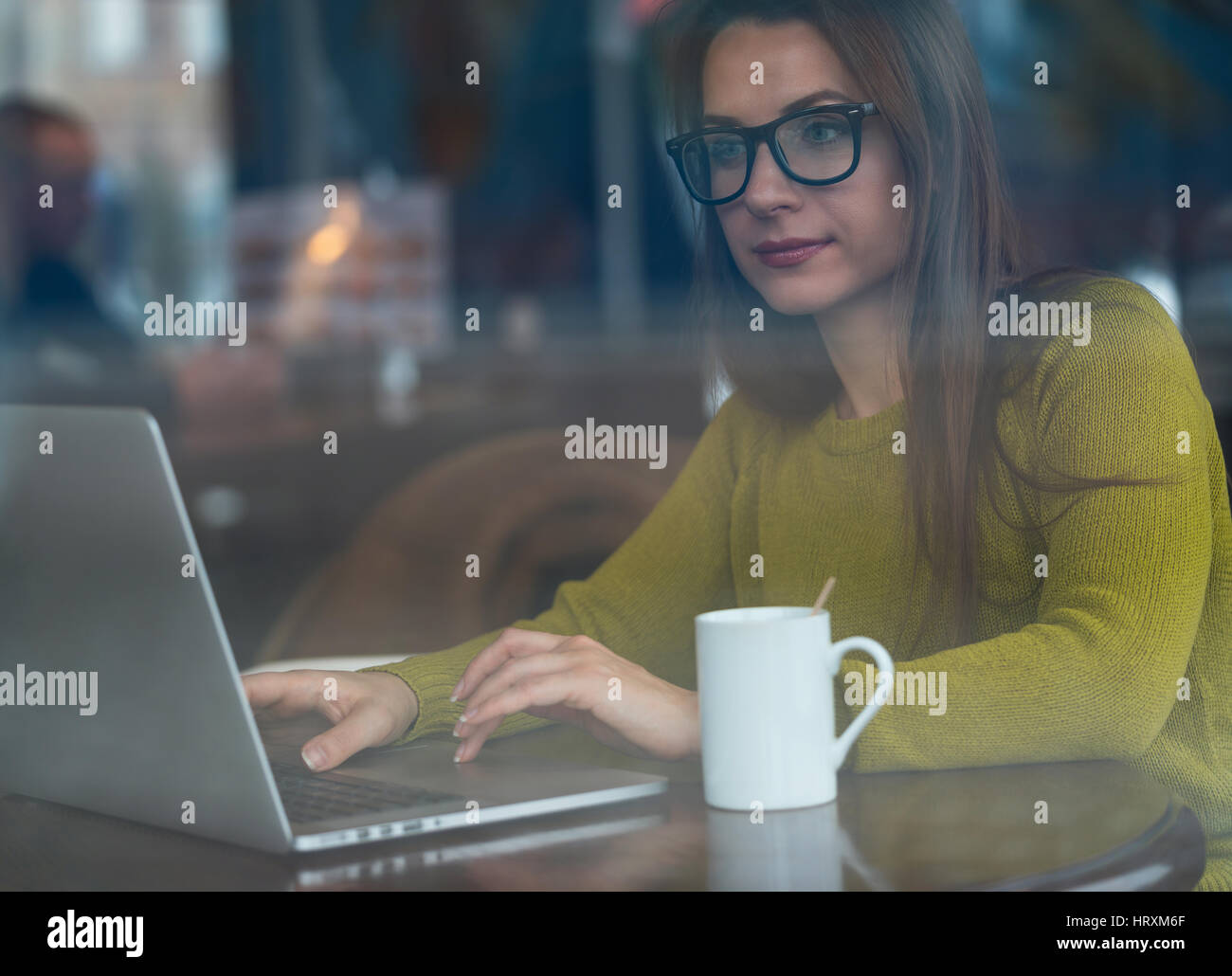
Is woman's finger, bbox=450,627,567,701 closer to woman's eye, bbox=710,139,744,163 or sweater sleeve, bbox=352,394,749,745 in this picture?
sweater sleeve, bbox=352,394,749,745

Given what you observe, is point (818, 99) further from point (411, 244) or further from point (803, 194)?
point (411, 244)

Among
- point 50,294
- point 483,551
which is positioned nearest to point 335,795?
point 483,551

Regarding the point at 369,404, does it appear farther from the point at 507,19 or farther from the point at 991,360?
the point at 991,360

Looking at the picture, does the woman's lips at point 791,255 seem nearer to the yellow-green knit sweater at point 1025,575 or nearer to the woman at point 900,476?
the woman at point 900,476

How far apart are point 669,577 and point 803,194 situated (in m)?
0.28

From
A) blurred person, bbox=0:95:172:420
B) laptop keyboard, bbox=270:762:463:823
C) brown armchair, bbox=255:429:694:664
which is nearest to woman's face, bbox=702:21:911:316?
laptop keyboard, bbox=270:762:463:823

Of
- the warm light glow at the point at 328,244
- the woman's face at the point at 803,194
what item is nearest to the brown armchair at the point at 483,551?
the woman's face at the point at 803,194

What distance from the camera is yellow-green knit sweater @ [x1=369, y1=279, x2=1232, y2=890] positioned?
2.25ft

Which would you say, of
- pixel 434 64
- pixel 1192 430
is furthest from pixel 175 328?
pixel 1192 430

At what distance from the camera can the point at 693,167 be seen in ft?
→ 2.92

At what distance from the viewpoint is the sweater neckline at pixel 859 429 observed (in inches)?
36.4

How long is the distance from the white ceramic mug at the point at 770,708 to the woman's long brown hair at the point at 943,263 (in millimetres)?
267
